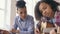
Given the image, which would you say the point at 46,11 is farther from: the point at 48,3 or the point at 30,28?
the point at 30,28

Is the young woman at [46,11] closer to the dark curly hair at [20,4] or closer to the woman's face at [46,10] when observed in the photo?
the woman's face at [46,10]

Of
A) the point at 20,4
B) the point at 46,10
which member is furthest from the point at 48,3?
the point at 20,4

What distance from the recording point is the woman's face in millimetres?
1006

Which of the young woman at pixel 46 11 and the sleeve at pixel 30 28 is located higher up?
the young woman at pixel 46 11

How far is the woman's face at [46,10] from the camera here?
3.30ft

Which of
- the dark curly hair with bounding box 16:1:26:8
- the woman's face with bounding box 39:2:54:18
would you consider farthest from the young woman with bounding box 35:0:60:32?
the dark curly hair with bounding box 16:1:26:8

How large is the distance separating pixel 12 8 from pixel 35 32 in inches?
11.7

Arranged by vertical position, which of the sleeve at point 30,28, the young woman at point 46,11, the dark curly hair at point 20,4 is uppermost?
the dark curly hair at point 20,4

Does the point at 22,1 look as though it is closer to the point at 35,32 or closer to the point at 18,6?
the point at 18,6

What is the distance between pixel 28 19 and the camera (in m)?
1.13

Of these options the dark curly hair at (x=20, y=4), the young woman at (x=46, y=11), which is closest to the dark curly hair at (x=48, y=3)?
the young woman at (x=46, y=11)

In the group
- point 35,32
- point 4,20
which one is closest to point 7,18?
point 4,20

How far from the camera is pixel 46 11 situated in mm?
1021

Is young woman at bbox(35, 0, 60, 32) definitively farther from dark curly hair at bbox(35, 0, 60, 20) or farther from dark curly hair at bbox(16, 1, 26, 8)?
dark curly hair at bbox(16, 1, 26, 8)
